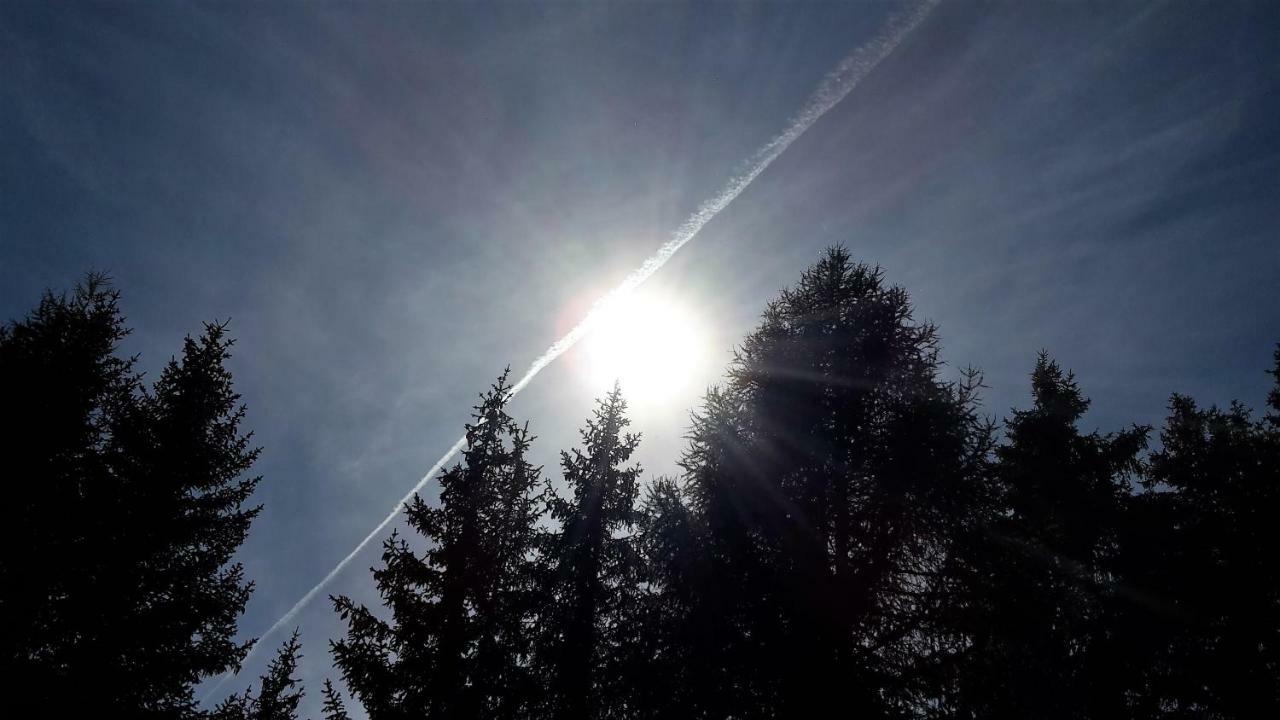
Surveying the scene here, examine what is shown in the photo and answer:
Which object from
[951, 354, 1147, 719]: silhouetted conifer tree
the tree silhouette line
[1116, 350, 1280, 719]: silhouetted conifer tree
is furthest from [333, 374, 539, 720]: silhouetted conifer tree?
[1116, 350, 1280, 719]: silhouetted conifer tree

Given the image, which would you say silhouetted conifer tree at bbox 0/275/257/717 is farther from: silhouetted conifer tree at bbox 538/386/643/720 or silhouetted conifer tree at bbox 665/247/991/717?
silhouetted conifer tree at bbox 665/247/991/717

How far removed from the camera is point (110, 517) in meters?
11.5

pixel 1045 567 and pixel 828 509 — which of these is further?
pixel 1045 567

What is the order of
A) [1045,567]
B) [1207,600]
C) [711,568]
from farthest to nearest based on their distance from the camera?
[1207,600]
[1045,567]
[711,568]

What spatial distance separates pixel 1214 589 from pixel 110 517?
1079 inches

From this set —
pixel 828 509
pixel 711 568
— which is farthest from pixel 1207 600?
pixel 711 568

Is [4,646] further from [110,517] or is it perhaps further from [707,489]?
[707,489]

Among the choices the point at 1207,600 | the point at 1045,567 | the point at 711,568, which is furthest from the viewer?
the point at 1207,600

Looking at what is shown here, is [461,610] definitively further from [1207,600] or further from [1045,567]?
[1207,600]

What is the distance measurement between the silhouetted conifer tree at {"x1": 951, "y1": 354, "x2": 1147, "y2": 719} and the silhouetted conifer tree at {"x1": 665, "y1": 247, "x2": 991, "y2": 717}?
0.74 metres

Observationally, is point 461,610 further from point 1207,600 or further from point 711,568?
point 1207,600

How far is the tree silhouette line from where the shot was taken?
9.90m

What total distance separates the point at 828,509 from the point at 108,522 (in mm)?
15109

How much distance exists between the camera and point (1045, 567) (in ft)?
41.5
